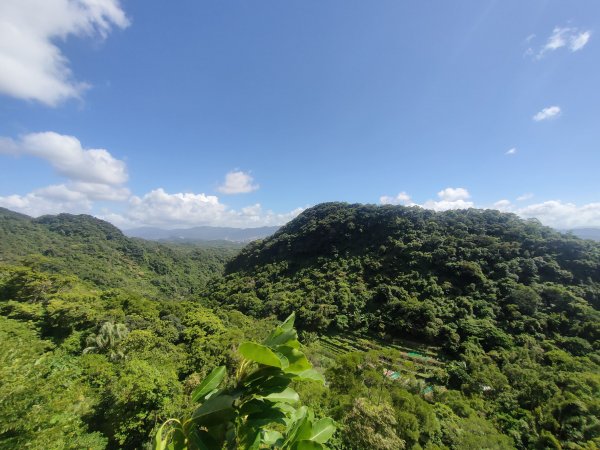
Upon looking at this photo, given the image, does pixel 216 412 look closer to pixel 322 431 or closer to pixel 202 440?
pixel 202 440

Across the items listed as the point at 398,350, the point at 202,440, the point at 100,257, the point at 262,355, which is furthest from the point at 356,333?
the point at 100,257

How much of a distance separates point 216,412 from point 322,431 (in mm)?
466

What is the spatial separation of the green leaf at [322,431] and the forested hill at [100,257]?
57427 millimetres

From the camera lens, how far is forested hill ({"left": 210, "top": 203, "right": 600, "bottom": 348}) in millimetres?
35375

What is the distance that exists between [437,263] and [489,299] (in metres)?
9.32

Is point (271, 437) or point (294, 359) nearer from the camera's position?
point (294, 359)

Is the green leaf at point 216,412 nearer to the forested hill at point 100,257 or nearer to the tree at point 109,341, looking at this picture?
the tree at point 109,341

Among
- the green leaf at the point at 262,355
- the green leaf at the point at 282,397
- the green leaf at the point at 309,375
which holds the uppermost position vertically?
the green leaf at the point at 262,355

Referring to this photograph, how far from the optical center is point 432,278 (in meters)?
44.6

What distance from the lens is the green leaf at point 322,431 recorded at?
A: 99cm

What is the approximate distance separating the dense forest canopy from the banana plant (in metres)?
0.04

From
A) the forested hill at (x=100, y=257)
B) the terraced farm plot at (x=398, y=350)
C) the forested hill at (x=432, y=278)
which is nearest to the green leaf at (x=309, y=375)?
the terraced farm plot at (x=398, y=350)

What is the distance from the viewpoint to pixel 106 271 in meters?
63.6

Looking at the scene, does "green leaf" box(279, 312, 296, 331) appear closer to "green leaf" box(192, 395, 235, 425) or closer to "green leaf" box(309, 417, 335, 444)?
"green leaf" box(192, 395, 235, 425)
